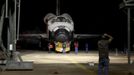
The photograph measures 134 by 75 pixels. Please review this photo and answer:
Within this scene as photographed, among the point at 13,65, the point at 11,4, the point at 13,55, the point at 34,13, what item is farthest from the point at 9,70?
the point at 34,13

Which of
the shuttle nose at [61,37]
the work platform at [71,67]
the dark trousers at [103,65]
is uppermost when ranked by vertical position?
the shuttle nose at [61,37]

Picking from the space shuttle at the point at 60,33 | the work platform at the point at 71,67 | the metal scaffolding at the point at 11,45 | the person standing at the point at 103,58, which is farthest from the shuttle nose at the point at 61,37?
the person standing at the point at 103,58

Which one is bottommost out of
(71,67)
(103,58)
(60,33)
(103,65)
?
(71,67)

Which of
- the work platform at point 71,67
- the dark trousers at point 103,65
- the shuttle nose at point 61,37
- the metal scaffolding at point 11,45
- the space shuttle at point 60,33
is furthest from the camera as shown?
the space shuttle at point 60,33

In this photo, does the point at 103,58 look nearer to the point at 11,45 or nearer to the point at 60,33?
the point at 11,45

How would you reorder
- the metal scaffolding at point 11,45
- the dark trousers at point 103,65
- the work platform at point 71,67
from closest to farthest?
the dark trousers at point 103,65, the work platform at point 71,67, the metal scaffolding at point 11,45

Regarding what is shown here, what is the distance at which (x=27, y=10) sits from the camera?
67875 mm

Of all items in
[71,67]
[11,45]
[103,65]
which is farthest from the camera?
[71,67]

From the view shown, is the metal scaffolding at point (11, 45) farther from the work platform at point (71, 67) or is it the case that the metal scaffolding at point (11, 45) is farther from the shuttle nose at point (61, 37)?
the shuttle nose at point (61, 37)

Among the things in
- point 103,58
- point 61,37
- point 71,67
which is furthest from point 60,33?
point 103,58

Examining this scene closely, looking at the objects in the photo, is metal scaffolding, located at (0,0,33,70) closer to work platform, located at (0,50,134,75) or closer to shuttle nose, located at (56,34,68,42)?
work platform, located at (0,50,134,75)

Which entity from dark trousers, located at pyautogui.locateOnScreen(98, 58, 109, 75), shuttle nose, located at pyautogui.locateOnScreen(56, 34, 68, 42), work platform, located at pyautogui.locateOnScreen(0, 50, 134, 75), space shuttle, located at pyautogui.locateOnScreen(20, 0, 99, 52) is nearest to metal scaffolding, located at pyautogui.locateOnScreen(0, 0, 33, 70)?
work platform, located at pyautogui.locateOnScreen(0, 50, 134, 75)

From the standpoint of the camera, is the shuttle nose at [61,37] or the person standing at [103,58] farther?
the shuttle nose at [61,37]

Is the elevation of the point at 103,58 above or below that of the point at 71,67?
above
